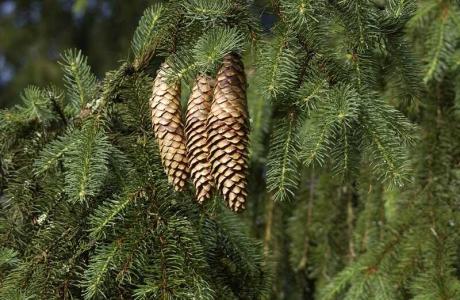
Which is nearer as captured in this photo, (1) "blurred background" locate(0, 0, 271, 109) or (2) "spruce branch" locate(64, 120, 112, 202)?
(2) "spruce branch" locate(64, 120, 112, 202)

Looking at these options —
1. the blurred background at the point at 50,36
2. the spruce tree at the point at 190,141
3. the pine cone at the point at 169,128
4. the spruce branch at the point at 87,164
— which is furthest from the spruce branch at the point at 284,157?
the blurred background at the point at 50,36

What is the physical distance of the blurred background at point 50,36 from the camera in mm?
3918

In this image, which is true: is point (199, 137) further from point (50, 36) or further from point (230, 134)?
point (50, 36)

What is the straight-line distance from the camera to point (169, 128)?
1094 millimetres

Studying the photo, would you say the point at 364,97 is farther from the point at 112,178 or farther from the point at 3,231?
the point at 3,231

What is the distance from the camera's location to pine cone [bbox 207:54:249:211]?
40.1 inches

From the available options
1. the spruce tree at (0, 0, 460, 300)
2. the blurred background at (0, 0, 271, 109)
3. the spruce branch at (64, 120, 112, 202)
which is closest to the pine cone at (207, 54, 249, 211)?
the spruce tree at (0, 0, 460, 300)

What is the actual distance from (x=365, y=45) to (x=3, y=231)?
658 millimetres

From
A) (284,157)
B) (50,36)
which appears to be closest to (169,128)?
(284,157)

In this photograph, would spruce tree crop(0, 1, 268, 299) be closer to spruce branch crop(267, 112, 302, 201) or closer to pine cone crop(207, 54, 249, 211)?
pine cone crop(207, 54, 249, 211)

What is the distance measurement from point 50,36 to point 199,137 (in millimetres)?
3274

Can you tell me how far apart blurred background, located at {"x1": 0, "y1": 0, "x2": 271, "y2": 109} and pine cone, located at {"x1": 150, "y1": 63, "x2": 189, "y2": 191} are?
9.15ft

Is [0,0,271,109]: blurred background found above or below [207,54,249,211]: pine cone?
above

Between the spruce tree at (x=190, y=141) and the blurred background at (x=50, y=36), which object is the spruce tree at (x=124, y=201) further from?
the blurred background at (x=50, y=36)
